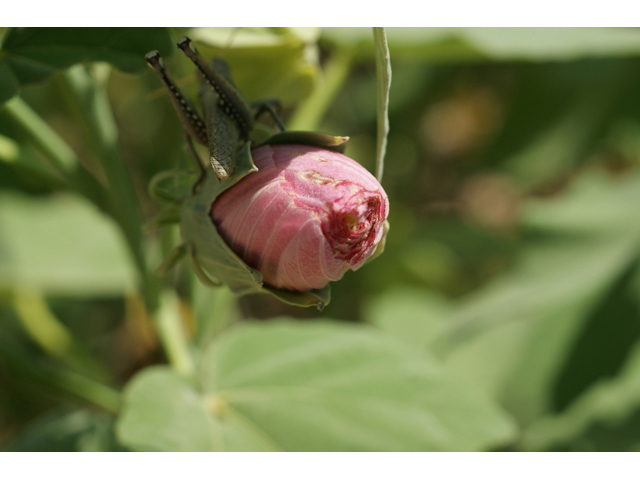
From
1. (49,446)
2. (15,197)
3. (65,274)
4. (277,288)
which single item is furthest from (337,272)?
(15,197)

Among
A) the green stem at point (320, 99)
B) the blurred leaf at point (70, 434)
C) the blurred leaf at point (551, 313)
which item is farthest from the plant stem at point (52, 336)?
the blurred leaf at point (551, 313)

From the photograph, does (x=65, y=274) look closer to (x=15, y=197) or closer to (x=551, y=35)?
(x=15, y=197)

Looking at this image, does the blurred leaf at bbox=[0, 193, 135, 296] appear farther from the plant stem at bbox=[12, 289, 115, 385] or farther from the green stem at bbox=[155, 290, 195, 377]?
the green stem at bbox=[155, 290, 195, 377]

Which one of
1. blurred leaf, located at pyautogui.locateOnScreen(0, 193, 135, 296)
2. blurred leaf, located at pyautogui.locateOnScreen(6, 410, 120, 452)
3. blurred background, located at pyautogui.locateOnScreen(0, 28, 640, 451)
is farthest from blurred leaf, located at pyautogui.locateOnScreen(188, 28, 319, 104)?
blurred leaf, located at pyautogui.locateOnScreen(0, 193, 135, 296)

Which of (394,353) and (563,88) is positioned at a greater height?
(563,88)

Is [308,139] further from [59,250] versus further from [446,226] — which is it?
[446,226]
